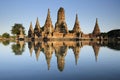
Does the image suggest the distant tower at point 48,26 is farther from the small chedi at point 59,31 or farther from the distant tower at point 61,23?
the distant tower at point 61,23

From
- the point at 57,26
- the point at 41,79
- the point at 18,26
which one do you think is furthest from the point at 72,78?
the point at 18,26

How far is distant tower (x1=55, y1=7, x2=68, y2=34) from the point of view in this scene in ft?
329

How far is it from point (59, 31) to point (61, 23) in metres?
5.03

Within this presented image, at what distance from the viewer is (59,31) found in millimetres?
100188

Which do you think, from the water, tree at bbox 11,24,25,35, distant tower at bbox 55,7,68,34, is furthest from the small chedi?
the water

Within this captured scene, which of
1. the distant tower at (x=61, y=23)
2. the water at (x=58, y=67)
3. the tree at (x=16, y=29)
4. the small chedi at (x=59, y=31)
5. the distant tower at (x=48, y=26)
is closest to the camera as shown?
the water at (x=58, y=67)

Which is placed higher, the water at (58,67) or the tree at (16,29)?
the tree at (16,29)

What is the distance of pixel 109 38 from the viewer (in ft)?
351

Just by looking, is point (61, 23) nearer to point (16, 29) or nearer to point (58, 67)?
point (16, 29)

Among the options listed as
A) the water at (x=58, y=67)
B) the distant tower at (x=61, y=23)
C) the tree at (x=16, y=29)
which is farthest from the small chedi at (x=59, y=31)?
the water at (x=58, y=67)

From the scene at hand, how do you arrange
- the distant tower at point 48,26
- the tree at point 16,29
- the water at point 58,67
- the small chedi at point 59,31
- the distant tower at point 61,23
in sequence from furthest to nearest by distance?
the tree at point 16,29
the distant tower at point 61,23
the distant tower at point 48,26
the small chedi at point 59,31
the water at point 58,67

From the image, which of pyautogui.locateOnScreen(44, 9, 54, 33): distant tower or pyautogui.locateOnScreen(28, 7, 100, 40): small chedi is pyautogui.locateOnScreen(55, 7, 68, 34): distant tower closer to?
pyautogui.locateOnScreen(28, 7, 100, 40): small chedi

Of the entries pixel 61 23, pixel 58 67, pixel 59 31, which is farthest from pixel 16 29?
pixel 58 67

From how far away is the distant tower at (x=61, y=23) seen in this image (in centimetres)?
10031
